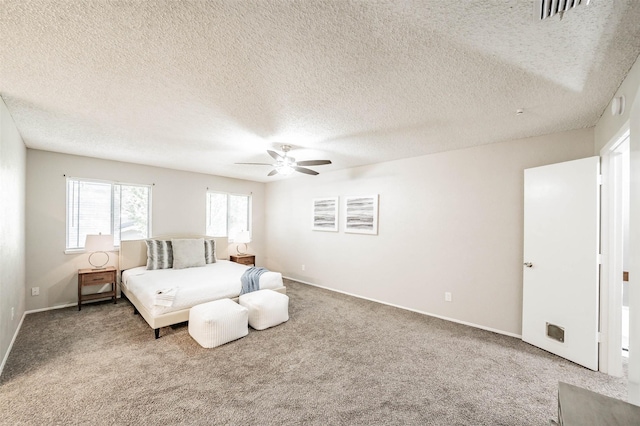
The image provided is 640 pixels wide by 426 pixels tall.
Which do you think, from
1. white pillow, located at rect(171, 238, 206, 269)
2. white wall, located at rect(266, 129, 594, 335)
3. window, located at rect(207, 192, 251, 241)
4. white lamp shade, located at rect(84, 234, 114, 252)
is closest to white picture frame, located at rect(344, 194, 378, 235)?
white wall, located at rect(266, 129, 594, 335)

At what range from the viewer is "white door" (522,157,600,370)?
249 centimetres

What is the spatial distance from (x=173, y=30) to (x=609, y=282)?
4.06 m

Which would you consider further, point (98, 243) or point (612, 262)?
point (98, 243)

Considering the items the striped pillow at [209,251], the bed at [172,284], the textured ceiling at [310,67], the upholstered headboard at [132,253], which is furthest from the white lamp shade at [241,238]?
the textured ceiling at [310,67]

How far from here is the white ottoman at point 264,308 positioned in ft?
10.5

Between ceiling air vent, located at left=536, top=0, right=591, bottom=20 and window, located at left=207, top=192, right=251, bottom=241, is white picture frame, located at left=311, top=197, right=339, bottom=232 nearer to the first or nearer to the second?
window, located at left=207, top=192, right=251, bottom=241

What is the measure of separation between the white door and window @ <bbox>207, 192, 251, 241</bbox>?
5205mm

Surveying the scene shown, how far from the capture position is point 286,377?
2252 millimetres

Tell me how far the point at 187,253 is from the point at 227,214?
1602 mm

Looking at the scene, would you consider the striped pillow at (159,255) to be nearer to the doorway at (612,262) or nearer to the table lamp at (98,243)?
the table lamp at (98,243)

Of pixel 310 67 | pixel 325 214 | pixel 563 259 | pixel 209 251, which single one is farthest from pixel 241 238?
pixel 563 259

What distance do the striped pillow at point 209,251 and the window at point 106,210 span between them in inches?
41.9

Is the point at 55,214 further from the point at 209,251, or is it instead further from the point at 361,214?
the point at 361,214

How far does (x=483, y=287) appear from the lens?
3375 millimetres
